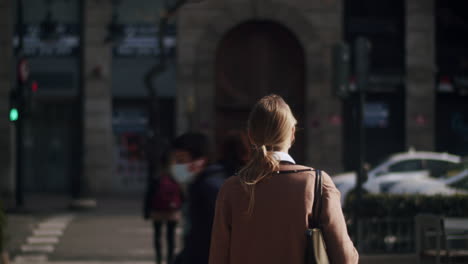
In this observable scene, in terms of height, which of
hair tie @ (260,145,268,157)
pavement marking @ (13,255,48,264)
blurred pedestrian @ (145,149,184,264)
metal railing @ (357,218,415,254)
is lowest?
pavement marking @ (13,255,48,264)

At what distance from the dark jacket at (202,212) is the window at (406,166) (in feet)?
47.0

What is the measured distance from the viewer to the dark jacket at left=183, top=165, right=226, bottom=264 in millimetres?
4797

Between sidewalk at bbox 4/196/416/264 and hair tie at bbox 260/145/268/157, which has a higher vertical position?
hair tie at bbox 260/145/268/157

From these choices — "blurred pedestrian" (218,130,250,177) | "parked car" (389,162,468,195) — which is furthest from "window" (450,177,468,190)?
"blurred pedestrian" (218,130,250,177)

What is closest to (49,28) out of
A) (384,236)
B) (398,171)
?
(398,171)

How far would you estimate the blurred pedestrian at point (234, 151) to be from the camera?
191 inches

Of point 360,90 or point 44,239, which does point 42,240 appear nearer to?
point 44,239

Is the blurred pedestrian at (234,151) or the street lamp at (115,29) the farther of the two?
the street lamp at (115,29)

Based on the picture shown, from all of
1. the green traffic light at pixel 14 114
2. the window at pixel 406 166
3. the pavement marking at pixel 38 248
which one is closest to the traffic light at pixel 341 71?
the pavement marking at pixel 38 248

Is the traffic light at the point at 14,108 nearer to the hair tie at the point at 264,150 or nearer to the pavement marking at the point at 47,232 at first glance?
the pavement marking at the point at 47,232

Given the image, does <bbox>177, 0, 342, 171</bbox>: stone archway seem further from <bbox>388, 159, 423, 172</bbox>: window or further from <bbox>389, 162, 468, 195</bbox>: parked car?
<bbox>389, 162, 468, 195</bbox>: parked car

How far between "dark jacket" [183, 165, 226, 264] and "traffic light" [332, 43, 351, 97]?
6.23m

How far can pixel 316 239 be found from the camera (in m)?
3.05

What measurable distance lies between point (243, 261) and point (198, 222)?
1.67 metres
